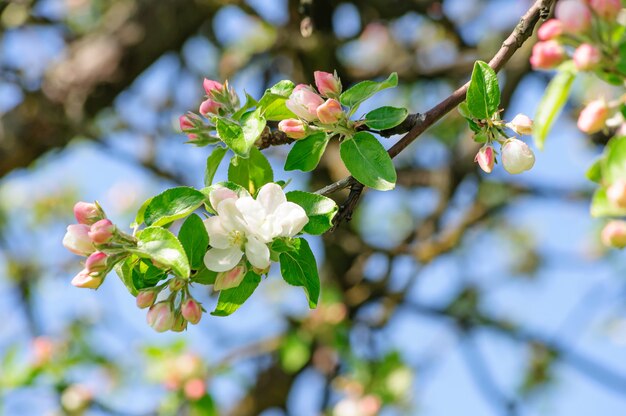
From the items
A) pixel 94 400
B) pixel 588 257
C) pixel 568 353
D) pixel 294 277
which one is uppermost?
pixel 294 277

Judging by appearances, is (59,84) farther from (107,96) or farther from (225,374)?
(225,374)

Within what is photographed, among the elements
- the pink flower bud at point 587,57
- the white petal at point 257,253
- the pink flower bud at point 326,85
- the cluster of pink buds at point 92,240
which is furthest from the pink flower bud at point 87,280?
the pink flower bud at point 587,57

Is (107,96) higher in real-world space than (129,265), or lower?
lower

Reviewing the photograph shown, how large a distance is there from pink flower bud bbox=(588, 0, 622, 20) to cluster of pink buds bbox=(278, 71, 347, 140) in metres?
0.39

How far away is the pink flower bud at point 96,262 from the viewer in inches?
41.1

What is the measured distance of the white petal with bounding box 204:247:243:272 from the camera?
1082 mm

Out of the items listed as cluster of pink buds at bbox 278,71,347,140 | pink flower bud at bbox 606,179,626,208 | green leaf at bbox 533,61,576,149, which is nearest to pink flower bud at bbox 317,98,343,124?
cluster of pink buds at bbox 278,71,347,140

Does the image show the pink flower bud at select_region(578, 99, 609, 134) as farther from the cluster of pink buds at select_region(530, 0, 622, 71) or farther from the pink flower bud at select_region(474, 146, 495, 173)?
the pink flower bud at select_region(474, 146, 495, 173)

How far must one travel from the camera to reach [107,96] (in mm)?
3049

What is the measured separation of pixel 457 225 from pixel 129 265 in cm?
217

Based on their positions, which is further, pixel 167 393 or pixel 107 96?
pixel 107 96

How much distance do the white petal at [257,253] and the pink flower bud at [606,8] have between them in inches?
20.5

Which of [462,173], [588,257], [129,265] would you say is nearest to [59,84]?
[462,173]

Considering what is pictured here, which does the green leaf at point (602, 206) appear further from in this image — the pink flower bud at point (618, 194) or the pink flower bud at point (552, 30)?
the pink flower bud at point (552, 30)
